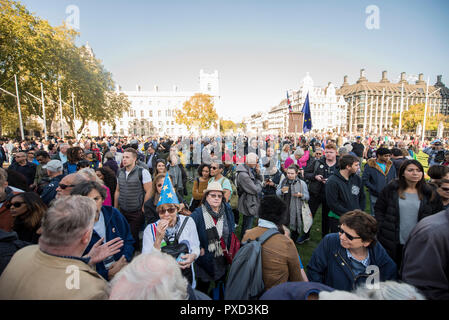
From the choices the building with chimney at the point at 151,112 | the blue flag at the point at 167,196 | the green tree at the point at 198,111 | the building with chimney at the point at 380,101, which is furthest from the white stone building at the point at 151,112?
the blue flag at the point at 167,196

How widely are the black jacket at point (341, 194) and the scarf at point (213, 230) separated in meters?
1.82

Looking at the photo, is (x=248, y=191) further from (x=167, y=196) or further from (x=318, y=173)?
(x=167, y=196)

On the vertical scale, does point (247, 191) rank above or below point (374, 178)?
below

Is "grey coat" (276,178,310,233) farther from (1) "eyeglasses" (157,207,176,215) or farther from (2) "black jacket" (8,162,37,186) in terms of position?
Result: (2) "black jacket" (8,162,37,186)

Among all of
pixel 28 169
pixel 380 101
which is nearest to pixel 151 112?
pixel 28 169

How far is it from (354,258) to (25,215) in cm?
340

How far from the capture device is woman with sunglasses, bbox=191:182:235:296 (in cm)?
286

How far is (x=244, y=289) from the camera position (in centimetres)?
180

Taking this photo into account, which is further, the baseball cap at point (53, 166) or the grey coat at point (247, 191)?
the grey coat at point (247, 191)

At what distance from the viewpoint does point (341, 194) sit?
11.8 ft

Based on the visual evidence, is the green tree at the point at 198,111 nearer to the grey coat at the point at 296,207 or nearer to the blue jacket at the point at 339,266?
the grey coat at the point at 296,207

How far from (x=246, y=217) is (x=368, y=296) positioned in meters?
3.31

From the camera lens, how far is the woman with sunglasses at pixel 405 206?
113 inches

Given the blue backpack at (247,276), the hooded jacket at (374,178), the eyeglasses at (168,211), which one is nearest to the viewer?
the blue backpack at (247,276)
